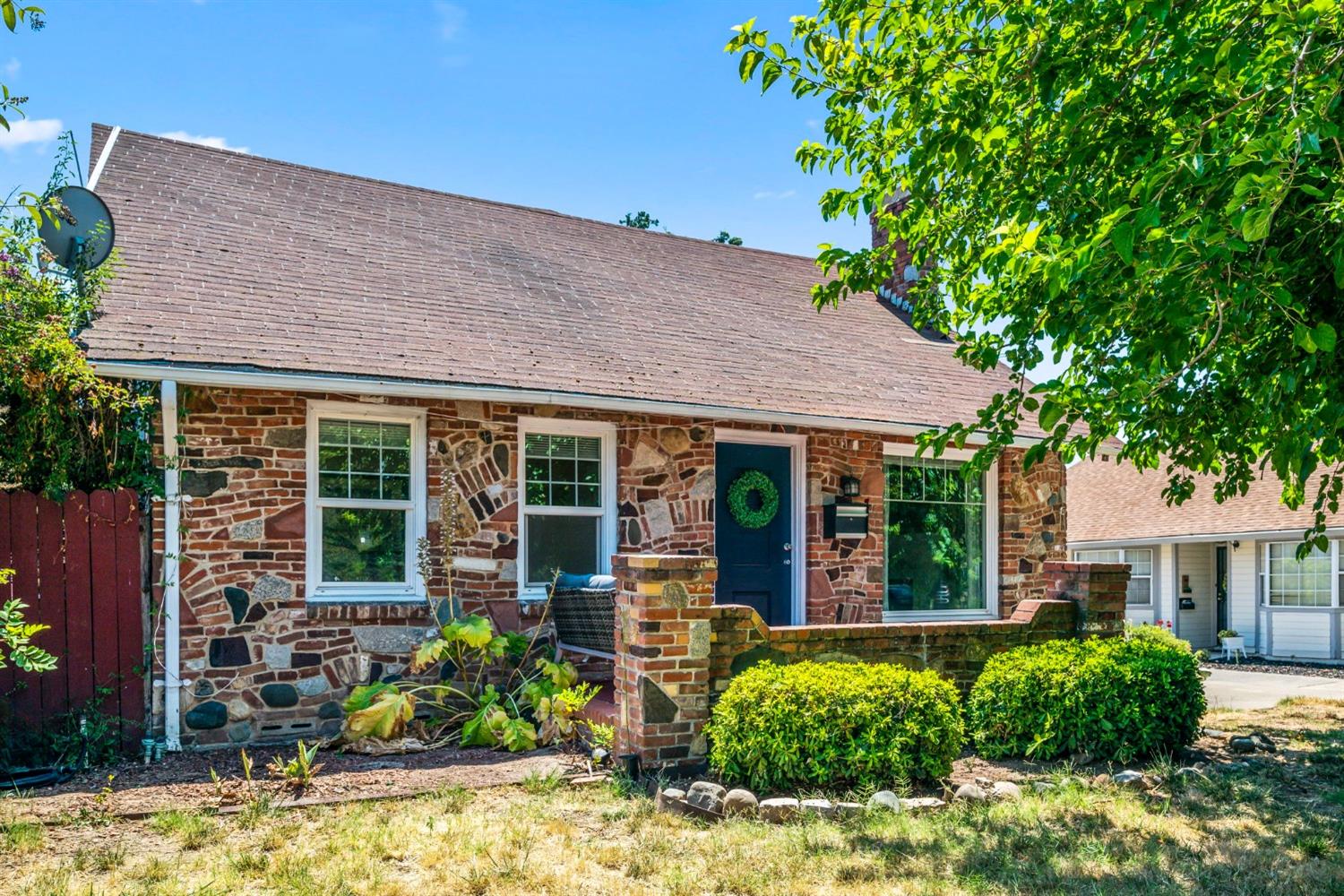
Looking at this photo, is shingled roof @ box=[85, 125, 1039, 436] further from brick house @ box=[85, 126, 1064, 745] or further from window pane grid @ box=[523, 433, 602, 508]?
window pane grid @ box=[523, 433, 602, 508]

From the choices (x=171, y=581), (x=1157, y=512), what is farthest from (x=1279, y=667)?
(x=171, y=581)

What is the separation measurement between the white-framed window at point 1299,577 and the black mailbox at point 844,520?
12102mm

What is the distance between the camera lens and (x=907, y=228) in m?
7.15

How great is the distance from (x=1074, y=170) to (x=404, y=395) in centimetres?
512

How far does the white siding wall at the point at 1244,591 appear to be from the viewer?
1948 cm

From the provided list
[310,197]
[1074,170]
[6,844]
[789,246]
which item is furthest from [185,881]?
[789,246]

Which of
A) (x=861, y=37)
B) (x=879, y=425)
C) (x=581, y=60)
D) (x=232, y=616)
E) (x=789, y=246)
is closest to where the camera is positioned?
(x=861, y=37)

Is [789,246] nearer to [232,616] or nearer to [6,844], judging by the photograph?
[232,616]

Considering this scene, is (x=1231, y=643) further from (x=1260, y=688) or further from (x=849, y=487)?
(x=849, y=487)

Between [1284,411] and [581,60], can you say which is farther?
[581,60]

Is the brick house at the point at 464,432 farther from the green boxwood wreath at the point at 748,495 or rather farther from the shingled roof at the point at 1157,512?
the shingled roof at the point at 1157,512

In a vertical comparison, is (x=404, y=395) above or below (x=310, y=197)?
below

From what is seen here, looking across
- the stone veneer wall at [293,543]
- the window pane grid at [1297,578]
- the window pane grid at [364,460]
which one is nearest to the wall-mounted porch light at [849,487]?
the stone veneer wall at [293,543]

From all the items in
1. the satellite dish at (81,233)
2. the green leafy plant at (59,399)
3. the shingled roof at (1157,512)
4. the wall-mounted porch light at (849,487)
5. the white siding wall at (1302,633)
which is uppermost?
the satellite dish at (81,233)
